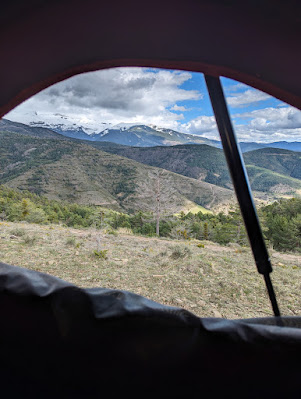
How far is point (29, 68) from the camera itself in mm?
796

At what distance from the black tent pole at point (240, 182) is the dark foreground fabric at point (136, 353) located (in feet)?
0.86

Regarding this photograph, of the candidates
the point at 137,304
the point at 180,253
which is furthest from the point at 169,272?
the point at 137,304

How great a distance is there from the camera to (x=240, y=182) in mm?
744

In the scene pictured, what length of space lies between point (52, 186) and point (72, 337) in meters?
27.2

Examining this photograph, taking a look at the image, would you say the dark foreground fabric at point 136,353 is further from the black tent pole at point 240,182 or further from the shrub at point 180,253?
the shrub at point 180,253

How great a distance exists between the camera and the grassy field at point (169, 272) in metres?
2.45

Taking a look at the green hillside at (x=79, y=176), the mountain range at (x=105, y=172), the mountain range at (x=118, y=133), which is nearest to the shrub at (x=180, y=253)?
the mountain range at (x=105, y=172)

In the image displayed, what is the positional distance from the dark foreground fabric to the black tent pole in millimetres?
262

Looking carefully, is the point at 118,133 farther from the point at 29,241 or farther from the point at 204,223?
the point at 29,241

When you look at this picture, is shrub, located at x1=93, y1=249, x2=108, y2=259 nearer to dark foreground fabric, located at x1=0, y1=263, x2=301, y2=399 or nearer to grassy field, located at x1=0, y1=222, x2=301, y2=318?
grassy field, located at x1=0, y1=222, x2=301, y2=318

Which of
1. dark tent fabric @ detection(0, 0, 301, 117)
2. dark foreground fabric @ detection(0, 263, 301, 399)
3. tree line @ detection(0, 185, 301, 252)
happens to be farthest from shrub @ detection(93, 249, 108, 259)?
dark foreground fabric @ detection(0, 263, 301, 399)

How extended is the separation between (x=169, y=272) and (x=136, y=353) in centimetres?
278

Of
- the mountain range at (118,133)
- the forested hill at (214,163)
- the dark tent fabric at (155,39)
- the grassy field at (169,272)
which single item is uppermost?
the mountain range at (118,133)

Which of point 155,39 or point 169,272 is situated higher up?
point 155,39
